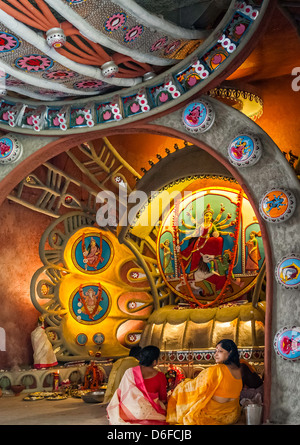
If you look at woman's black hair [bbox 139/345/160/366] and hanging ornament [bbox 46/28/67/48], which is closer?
hanging ornament [bbox 46/28/67/48]

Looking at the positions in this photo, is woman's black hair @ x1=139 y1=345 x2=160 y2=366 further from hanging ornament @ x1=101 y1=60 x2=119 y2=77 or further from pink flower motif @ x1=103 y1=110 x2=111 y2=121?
hanging ornament @ x1=101 y1=60 x2=119 y2=77

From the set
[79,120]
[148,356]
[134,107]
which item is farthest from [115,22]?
[148,356]

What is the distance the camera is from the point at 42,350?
31.0 ft

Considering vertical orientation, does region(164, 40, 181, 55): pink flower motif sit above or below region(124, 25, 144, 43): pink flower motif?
above

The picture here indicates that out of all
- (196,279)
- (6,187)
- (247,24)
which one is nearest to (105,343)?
(196,279)

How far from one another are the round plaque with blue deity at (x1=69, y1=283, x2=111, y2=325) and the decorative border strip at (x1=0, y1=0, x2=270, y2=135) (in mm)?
3106

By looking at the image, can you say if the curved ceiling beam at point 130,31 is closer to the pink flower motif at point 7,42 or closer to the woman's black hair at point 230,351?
the pink flower motif at point 7,42

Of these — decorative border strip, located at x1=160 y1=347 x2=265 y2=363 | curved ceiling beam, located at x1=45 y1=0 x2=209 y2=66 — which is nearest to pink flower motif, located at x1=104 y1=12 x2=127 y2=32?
curved ceiling beam, located at x1=45 y1=0 x2=209 y2=66

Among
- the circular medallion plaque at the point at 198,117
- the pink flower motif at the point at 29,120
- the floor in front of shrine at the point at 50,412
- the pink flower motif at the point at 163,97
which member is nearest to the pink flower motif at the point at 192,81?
the circular medallion plaque at the point at 198,117

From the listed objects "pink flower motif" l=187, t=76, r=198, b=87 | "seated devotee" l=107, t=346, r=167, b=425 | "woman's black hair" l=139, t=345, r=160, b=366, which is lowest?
"seated devotee" l=107, t=346, r=167, b=425

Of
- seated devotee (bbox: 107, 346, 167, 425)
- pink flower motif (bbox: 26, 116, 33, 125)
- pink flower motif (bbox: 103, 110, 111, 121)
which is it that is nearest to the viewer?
seated devotee (bbox: 107, 346, 167, 425)

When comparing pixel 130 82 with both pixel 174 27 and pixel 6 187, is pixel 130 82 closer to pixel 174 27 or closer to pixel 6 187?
pixel 174 27

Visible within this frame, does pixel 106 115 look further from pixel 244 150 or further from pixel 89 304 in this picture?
pixel 89 304

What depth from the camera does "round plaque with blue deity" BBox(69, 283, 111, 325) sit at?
1015cm
